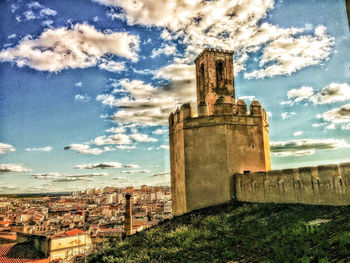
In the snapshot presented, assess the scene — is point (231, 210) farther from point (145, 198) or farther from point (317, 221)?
point (145, 198)

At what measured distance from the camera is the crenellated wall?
7961 millimetres

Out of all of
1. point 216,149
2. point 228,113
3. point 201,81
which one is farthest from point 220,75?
point 216,149

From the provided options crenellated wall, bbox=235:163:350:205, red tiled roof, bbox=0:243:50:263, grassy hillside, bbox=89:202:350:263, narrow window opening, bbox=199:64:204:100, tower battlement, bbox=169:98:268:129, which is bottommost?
red tiled roof, bbox=0:243:50:263

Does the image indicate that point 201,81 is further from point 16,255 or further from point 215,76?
point 16,255

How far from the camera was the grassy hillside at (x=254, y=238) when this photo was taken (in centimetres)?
525

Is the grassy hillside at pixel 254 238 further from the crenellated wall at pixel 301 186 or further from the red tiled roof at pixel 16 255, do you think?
the red tiled roof at pixel 16 255

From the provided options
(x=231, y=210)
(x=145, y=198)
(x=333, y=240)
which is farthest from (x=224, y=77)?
(x=145, y=198)

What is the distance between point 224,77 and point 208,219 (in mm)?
9334

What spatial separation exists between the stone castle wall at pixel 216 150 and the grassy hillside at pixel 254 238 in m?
2.07

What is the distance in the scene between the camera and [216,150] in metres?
12.7

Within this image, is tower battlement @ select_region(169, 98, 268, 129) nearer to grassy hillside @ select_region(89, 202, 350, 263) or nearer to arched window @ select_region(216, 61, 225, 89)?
arched window @ select_region(216, 61, 225, 89)

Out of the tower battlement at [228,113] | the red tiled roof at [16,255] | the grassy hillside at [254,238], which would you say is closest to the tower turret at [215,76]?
the tower battlement at [228,113]

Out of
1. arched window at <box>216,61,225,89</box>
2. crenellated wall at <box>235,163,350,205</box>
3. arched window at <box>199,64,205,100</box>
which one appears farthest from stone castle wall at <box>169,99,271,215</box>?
arched window at <box>199,64,205,100</box>

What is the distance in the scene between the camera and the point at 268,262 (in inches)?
198
